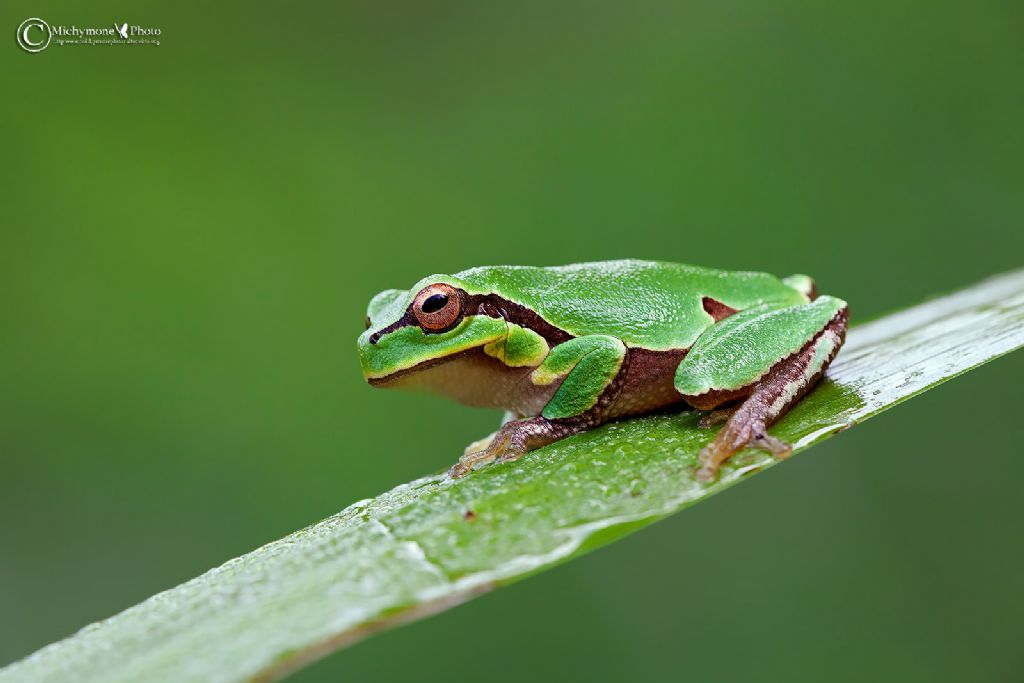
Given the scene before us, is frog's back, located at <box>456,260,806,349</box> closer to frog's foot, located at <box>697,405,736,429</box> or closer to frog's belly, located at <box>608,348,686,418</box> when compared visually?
frog's belly, located at <box>608,348,686,418</box>

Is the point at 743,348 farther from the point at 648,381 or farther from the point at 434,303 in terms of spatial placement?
the point at 434,303

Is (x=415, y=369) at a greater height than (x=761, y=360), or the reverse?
(x=415, y=369)

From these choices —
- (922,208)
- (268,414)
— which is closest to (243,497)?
(268,414)

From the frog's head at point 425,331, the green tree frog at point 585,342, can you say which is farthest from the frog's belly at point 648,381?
the frog's head at point 425,331

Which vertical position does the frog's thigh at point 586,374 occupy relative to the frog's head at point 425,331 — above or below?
below

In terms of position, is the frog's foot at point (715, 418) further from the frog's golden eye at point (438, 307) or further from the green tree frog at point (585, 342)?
the frog's golden eye at point (438, 307)
